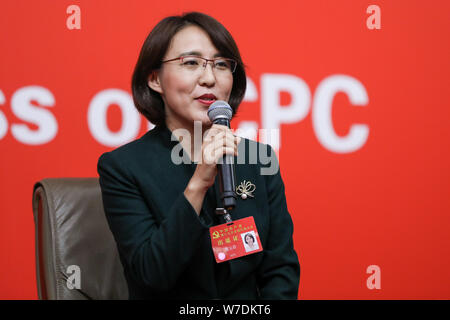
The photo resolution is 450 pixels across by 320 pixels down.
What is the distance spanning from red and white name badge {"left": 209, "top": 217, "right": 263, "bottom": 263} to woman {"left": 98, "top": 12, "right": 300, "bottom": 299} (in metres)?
0.04

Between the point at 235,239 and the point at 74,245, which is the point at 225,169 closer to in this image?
the point at 235,239

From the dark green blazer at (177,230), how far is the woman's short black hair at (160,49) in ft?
0.27

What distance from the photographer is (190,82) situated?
46.7 inches

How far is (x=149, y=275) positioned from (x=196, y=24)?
0.71m

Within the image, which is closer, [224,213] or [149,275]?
[149,275]

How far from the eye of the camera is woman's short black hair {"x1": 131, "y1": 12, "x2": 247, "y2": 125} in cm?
124

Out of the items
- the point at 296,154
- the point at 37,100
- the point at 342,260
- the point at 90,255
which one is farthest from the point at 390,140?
the point at 37,100

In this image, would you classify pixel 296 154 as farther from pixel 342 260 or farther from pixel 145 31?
pixel 145 31

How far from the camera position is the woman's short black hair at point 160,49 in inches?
48.9

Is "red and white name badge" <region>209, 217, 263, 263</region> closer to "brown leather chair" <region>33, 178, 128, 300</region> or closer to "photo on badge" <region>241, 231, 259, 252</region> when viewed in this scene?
"photo on badge" <region>241, 231, 259, 252</region>

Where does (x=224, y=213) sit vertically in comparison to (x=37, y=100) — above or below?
below

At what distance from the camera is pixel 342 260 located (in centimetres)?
203

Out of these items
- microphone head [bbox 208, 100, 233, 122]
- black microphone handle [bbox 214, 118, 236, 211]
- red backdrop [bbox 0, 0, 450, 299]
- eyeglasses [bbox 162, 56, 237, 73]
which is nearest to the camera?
black microphone handle [bbox 214, 118, 236, 211]

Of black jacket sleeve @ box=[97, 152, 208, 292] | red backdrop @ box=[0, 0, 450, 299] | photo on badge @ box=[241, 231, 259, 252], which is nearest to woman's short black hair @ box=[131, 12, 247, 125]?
black jacket sleeve @ box=[97, 152, 208, 292]
